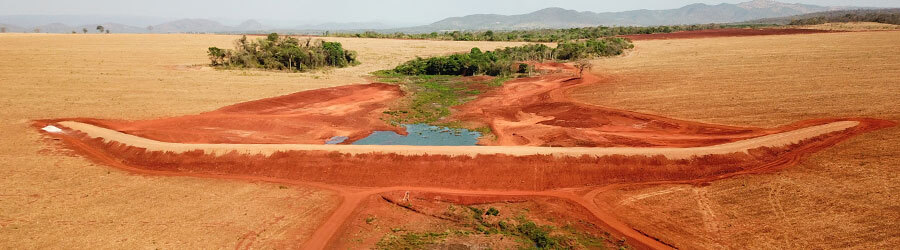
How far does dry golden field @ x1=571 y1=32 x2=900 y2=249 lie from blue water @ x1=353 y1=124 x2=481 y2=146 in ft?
31.5

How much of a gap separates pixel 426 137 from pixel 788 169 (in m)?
16.3

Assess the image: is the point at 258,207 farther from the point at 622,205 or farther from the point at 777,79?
the point at 777,79

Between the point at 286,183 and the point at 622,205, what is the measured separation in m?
12.6

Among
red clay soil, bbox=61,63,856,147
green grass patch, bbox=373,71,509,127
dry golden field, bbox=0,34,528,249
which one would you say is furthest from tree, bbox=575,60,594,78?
dry golden field, bbox=0,34,528,249

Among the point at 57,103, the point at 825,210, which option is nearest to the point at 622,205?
the point at 825,210

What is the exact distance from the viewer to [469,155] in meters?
19.2

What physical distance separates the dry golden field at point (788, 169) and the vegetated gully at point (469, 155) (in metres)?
1.06

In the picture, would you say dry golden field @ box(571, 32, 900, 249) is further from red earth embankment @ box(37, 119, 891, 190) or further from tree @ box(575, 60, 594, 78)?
tree @ box(575, 60, 594, 78)

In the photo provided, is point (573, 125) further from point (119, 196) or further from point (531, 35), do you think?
point (531, 35)

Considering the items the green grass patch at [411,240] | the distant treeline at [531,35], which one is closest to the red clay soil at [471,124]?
the green grass patch at [411,240]

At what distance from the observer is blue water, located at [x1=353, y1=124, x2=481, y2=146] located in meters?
23.6

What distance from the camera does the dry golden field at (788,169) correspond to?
13188mm

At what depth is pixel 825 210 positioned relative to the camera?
1398 cm

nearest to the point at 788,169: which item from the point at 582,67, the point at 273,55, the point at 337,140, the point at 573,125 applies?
the point at 573,125
